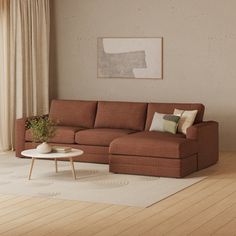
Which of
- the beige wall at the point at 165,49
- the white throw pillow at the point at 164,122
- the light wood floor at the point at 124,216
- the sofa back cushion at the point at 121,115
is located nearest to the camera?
the light wood floor at the point at 124,216

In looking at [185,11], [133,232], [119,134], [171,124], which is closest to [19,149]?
[119,134]

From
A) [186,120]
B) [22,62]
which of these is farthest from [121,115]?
[22,62]

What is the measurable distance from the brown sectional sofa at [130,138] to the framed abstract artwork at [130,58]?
3.40 ft

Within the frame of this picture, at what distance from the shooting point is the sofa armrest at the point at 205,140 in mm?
8117

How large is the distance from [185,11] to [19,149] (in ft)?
10.4

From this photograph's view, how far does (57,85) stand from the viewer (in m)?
10.9

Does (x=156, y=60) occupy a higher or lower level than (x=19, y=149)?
higher

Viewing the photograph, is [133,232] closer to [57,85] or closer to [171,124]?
[171,124]

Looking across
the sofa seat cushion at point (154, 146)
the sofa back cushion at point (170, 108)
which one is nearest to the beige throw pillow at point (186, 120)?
the sofa back cushion at point (170, 108)

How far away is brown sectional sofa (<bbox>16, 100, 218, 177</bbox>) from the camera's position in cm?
779

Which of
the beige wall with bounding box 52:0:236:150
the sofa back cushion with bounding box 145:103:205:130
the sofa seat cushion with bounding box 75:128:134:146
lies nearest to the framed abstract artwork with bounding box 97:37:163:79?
the beige wall with bounding box 52:0:236:150

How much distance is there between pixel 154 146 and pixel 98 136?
3.42 feet

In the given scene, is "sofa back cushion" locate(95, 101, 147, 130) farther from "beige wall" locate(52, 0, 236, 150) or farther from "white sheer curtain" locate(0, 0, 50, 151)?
"white sheer curtain" locate(0, 0, 50, 151)

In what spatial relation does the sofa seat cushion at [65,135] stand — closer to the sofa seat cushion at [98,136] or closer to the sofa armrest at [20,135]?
the sofa seat cushion at [98,136]
